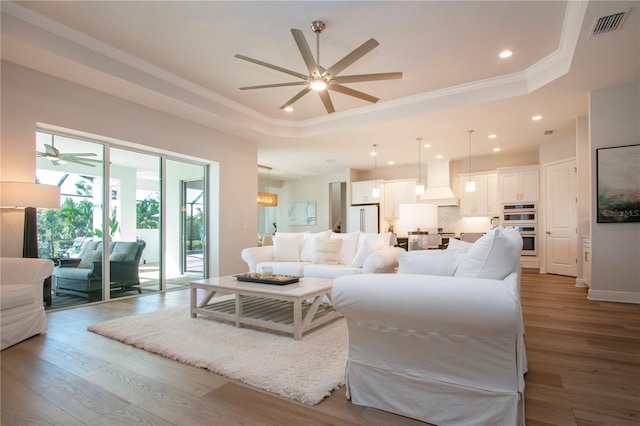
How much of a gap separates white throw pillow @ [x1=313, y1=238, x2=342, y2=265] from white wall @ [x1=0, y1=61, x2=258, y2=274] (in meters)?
2.03

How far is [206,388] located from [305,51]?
2637 mm

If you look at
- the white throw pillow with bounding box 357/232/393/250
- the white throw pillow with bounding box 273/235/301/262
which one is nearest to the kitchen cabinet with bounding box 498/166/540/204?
the white throw pillow with bounding box 357/232/393/250

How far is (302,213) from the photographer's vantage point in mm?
11008

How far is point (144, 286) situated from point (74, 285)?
987 mm

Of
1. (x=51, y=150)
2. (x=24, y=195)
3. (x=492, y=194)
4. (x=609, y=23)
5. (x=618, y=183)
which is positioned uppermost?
(x=609, y=23)

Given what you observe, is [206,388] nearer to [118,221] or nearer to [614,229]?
[118,221]

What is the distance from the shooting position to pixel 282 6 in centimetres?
300

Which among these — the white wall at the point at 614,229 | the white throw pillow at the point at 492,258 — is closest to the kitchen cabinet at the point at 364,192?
the white wall at the point at 614,229

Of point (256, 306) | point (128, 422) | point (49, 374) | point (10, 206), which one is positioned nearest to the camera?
point (128, 422)

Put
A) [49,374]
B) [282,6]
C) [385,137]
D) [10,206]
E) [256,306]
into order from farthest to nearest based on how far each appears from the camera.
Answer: [385,137] < [256,306] < [10,206] < [282,6] < [49,374]

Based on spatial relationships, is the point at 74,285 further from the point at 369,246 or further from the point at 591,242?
the point at 591,242

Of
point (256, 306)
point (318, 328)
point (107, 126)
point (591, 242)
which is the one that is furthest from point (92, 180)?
point (591, 242)

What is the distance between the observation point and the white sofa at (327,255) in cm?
410

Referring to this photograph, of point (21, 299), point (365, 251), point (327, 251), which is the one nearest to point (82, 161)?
point (21, 299)
